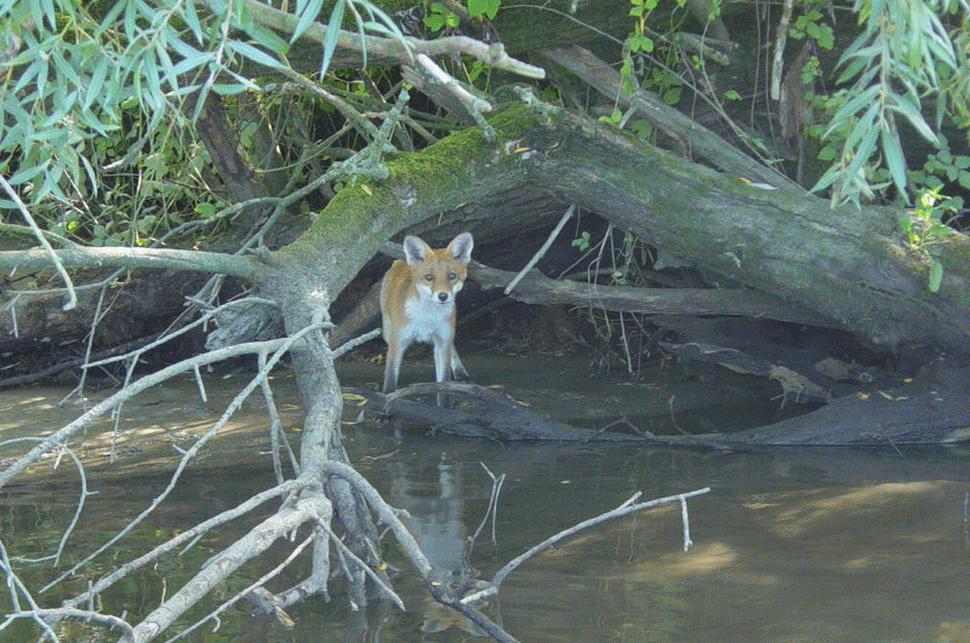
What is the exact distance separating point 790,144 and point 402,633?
5073 millimetres

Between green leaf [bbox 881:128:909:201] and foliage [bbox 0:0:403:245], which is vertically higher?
foliage [bbox 0:0:403:245]

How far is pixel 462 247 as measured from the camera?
8.38 m

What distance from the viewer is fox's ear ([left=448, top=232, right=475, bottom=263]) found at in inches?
325

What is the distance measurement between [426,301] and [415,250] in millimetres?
439

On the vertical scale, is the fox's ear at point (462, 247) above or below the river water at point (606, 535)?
above

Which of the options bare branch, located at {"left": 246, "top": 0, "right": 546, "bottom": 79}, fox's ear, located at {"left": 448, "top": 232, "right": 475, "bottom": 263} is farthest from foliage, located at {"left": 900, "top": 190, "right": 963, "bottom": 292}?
fox's ear, located at {"left": 448, "top": 232, "right": 475, "bottom": 263}

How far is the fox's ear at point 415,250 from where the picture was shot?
838cm

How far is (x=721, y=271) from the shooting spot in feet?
22.6

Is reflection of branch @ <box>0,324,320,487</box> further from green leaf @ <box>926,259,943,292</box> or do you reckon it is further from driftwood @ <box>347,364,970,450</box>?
green leaf @ <box>926,259,943,292</box>

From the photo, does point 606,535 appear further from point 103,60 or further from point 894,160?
point 103,60

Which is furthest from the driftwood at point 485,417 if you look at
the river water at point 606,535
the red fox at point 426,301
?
the red fox at point 426,301

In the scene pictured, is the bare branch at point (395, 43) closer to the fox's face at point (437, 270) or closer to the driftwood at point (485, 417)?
the driftwood at point (485, 417)

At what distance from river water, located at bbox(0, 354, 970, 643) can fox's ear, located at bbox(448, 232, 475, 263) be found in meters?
1.47

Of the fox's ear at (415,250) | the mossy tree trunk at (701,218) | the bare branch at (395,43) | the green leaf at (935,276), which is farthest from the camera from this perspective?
the fox's ear at (415,250)
